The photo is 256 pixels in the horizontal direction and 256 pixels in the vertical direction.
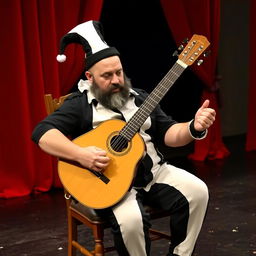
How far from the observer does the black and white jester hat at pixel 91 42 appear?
2.78m

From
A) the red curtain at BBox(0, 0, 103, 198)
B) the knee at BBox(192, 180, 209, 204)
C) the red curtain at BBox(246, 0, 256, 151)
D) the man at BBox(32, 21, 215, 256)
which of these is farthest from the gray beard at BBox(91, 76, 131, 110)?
the red curtain at BBox(246, 0, 256, 151)

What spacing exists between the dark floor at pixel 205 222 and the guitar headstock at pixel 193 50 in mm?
1159

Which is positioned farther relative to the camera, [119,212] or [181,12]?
[181,12]

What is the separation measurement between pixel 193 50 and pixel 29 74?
2.11m

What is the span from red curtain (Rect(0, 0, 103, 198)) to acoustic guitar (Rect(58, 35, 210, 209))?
1.95 meters

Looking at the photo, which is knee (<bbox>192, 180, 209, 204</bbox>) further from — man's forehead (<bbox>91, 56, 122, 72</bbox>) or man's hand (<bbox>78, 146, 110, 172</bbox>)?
man's forehead (<bbox>91, 56, 122, 72</bbox>)

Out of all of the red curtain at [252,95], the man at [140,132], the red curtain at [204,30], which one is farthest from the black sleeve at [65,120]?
the red curtain at [252,95]

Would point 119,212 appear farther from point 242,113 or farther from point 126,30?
point 242,113

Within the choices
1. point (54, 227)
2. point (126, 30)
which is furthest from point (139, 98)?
point (126, 30)

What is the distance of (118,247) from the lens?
8.36ft

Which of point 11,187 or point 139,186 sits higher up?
point 139,186

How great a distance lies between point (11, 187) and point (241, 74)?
3.31m

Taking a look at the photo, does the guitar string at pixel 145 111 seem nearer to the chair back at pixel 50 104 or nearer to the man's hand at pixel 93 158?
the man's hand at pixel 93 158

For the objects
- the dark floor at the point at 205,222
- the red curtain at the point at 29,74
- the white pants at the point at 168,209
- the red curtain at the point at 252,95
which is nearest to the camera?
Answer: the white pants at the point at 168,209
